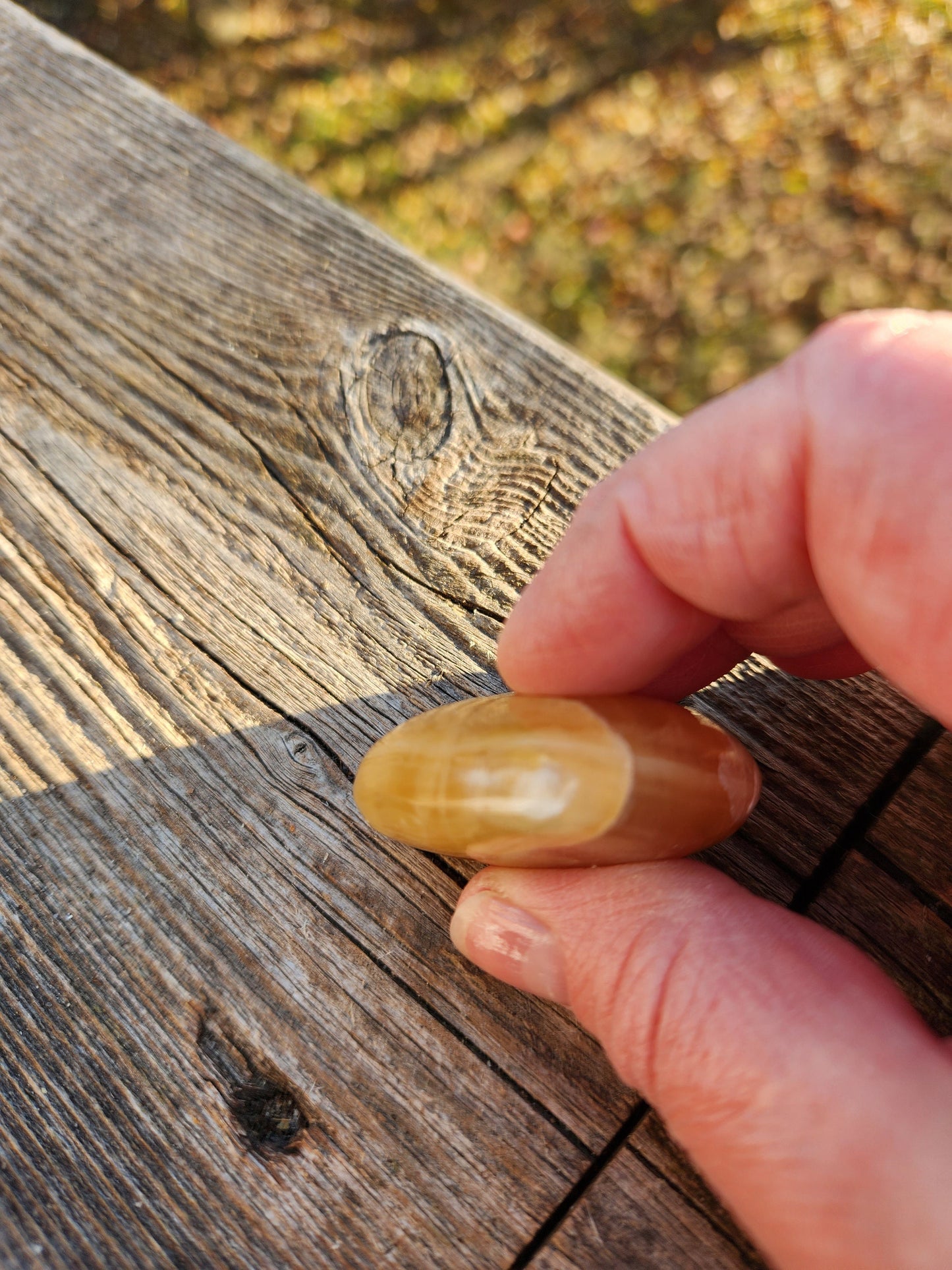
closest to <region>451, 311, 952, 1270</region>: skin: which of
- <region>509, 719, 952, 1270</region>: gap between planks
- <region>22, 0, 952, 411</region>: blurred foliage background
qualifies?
<region>509, 719, 952, 1270</region>: gap between planks

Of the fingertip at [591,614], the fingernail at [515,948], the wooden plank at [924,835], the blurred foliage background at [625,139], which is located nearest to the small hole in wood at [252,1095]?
the fingernail at [515,948]

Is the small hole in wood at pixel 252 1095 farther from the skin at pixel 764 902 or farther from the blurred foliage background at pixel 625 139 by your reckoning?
the blurred foliage background at pixel 625 139

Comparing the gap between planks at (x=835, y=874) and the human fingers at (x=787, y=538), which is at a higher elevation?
the human fingers at (x=787, y=538)

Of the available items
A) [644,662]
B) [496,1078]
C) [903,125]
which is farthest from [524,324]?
[903,125]

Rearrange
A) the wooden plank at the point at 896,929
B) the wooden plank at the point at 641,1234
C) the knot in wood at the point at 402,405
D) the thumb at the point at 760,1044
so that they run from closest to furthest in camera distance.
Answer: the thumb at the point at 760,1044, the wooden plank at the point at 641,1234, the wooden plank at the point at 896,929, the knot in wood at the point at 402,405

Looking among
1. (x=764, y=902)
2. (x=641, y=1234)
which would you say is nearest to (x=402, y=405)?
(x=764, y=902)

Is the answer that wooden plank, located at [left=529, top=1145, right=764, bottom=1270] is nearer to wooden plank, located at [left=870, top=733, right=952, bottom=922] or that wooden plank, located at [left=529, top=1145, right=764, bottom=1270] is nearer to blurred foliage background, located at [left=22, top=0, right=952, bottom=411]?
wooden plank, located at [left=870, top=733, right=952, bottom=922]

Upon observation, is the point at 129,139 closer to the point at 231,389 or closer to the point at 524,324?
the point at 231,389

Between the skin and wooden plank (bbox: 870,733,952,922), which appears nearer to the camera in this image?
the skin
